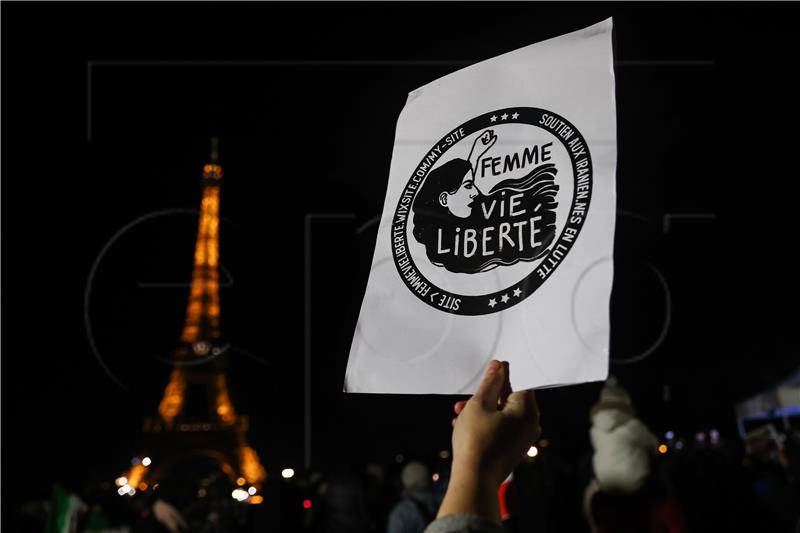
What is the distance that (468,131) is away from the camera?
2736 mm

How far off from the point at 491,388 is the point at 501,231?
651 mm

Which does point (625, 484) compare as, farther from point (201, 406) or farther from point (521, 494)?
point (201, 406)

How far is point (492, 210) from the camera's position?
2.55m

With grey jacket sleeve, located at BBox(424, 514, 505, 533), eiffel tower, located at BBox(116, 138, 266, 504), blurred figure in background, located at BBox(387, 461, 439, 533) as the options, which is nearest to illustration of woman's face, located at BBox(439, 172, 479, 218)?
grey jacket sleeve, located at BBox(424, 514, 505, 533)

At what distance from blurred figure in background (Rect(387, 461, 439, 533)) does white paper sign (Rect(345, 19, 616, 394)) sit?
12.2ft

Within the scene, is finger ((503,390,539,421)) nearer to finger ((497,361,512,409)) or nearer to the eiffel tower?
finger ((497,361,512,409))

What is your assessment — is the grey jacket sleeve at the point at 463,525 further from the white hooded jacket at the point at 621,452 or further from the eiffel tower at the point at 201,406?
Answer: the eiffel tower at the point at 201,406

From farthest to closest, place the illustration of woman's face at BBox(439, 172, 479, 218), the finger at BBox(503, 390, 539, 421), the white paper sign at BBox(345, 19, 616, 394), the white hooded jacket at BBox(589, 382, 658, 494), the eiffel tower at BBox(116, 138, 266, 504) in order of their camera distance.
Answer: the eiffel tower at BBox(116, 138, 266, 504), the white hooded jacket at BBox(589, 382, 658, 494), the illustration of woman's face at BBox(439, 172, 479, 218), the white paper sign at BBox(345, 19, 616, 394), the finger at BBox(503, 390, 539, 421)

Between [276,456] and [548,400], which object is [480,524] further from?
[276,456]

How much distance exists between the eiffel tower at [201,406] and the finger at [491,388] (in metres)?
37.8

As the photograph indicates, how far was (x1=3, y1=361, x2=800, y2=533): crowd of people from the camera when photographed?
5.83 ft

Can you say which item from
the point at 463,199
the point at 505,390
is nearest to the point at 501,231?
the point at 463,199

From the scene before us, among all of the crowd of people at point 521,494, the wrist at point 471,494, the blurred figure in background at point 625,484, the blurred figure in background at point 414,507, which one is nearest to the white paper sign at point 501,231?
the crowd of people at point 521,494

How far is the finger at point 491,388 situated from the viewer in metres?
1.89
